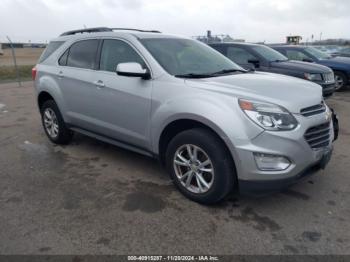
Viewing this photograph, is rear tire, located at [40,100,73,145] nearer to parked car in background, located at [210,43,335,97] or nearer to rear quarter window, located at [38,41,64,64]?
rear quarter window, located at [38,41,64,64]

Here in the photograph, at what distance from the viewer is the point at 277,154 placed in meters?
2.95

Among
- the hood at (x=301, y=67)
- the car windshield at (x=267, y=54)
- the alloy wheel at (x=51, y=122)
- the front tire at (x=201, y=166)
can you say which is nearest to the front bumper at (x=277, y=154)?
the front tire at (x=201, y=166)

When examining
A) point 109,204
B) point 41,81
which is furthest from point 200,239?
point 41,81

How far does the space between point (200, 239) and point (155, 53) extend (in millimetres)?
2103

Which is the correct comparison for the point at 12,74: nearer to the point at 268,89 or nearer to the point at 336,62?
the point at 336,62

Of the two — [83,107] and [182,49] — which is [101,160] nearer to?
[83,107]

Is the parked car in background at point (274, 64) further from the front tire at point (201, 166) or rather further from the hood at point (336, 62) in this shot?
the front tire at point (201, 166)

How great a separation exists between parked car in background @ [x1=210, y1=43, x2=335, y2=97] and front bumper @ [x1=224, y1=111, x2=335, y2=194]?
4935 millimetres

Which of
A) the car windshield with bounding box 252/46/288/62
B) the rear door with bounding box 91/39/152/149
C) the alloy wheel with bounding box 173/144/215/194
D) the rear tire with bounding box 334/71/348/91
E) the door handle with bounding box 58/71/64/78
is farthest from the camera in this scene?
the rear tire with bounding box 334/71/348/91

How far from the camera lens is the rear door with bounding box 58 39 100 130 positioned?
4469 millimetres

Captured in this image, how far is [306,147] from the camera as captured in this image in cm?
305

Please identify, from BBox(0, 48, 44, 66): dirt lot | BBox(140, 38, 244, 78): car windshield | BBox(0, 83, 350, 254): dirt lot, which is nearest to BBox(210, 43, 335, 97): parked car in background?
BBox(140, 38, 244, 78): car windshield

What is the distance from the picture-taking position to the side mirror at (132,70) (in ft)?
11.9

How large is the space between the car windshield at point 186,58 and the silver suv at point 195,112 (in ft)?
0.05
